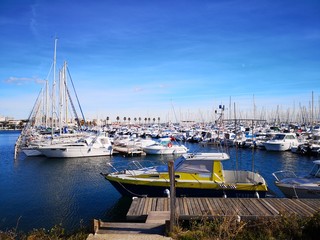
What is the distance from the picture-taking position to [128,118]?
163m

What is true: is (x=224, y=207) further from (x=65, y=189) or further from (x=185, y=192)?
(x=65, y=189)

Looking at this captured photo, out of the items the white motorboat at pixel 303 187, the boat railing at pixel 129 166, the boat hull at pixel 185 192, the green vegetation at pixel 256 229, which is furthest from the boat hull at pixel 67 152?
the green vegetation at pixel 256 229

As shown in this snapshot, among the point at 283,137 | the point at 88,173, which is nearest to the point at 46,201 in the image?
the point at 88,173

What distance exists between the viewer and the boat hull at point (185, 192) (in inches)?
621

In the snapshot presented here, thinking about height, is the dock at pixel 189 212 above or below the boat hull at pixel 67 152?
above

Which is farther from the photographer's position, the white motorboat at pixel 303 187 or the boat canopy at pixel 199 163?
the boat canopy at pixel 199 163

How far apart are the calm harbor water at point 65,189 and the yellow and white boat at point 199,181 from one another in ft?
6.53

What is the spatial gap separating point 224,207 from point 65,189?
1609cm

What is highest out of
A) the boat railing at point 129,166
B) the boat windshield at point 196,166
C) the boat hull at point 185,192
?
the boat windshield at point 196,166

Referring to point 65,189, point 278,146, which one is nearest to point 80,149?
point 65,189

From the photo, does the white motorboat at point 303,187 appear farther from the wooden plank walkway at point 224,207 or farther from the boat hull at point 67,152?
the boat hull at point 67,152

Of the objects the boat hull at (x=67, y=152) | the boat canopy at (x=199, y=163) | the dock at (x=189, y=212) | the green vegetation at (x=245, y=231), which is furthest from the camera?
the boat hull at (x=67, y=152)

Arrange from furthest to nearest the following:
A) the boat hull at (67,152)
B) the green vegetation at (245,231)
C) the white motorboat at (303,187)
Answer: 1. the boat hull at (67,152)
2. the white motorboat at (303,187)
3. the green vegetation at (245,231)

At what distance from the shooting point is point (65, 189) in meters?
23.3
